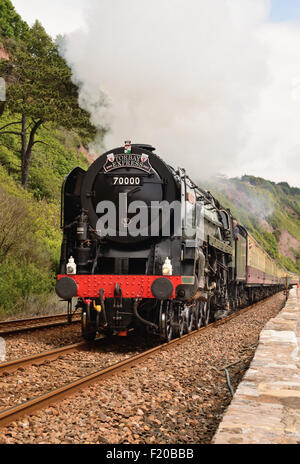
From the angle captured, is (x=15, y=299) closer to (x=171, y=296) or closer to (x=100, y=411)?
(x=171, y=296)

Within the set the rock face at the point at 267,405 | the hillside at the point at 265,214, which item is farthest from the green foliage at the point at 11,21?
the hillside at the point at 265,214

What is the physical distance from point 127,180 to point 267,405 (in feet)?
15.9

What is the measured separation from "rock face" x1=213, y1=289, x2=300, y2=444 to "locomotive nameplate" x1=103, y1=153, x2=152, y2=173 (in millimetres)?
3515

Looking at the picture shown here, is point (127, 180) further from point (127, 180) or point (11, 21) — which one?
point (11, 21)

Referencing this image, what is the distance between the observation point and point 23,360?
19.7ft

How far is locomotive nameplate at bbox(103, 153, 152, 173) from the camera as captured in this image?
779cm

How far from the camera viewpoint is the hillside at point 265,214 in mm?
87438

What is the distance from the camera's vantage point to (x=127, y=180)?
7.81m

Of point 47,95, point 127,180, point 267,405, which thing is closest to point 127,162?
point 127,180

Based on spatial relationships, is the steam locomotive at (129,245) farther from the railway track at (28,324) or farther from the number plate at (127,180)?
the railway track at (28,324)

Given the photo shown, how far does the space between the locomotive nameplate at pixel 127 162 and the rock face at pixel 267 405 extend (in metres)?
3.52

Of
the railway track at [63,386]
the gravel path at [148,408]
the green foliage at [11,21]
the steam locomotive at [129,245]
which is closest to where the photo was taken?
the gravel path at [148,408]

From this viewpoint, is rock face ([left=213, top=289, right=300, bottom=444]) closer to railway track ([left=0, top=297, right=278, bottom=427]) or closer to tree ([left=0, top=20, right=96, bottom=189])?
railway track ([left=0, top=297, right=278, bottom=427])
